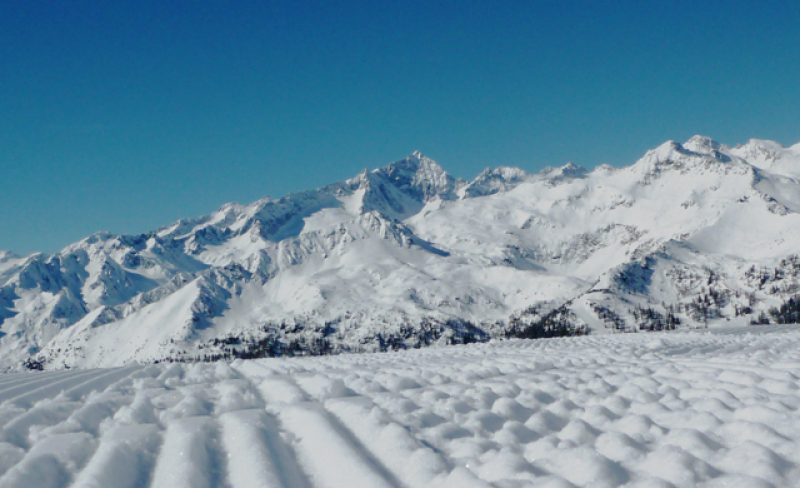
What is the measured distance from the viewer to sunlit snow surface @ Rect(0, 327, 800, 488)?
19.4ft

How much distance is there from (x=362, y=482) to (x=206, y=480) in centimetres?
167

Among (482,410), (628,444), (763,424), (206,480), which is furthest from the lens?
(482,410)

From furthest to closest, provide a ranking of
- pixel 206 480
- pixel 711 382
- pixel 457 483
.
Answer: pixel 711 382 → pixel 206 480 → pixel 457 483

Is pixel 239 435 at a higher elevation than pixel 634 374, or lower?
higher

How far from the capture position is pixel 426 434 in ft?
24.6

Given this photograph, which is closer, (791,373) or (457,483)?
(457,483)

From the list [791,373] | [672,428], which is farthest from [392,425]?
[791,373]

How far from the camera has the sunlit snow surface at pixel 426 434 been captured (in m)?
5.91

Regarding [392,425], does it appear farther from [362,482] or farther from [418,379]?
[418,379]

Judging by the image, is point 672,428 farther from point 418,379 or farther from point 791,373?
point 418,379

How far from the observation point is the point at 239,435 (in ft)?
24.6

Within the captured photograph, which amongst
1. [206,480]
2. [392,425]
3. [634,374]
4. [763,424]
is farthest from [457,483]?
[634,374]

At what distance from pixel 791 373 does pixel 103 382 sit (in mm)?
15573

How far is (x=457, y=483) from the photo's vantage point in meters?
5.57
